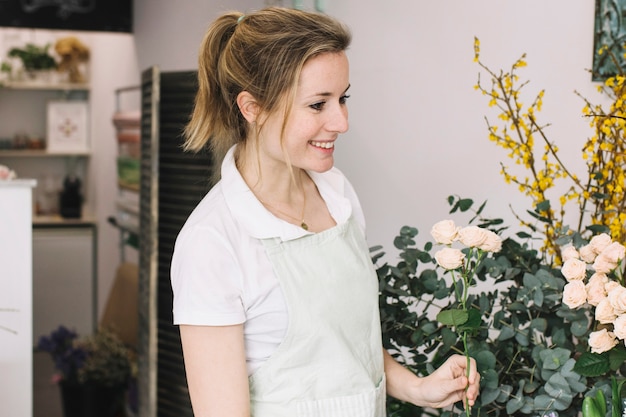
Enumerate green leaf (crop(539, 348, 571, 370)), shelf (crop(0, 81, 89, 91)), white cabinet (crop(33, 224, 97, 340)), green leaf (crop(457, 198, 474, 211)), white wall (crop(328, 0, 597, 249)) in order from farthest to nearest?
shelf (crop(0, 81, 89, 91)) < white cabinet (crop(33, 224, 97, 340)) < white wall (crop(328, 0, 597, 249)) < green leaf (crop(457, 198, 474, 211)) < green leaf (crop(539, 348, 571, 370))

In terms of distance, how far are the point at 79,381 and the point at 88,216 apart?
7.24 ft

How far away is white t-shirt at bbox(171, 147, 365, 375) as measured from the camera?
1411mm

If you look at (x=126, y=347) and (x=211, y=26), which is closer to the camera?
(x=211, y=26)

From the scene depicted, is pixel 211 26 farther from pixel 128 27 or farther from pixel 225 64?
pixel 128 27

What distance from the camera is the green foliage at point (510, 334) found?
5.35 ft

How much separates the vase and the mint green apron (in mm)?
3624

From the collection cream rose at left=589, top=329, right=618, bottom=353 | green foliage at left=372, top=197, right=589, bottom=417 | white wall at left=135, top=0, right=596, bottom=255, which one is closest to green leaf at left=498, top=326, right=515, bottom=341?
green foliage at left=372, top=197, right=589, bottom=417

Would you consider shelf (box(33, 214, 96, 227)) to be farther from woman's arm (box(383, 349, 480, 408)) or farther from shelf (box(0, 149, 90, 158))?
woman's arm (box(383, 349, 480, 408))

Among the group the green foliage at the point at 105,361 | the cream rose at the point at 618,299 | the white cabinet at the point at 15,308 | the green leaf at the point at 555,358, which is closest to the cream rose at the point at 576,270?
the cream rose at the point at 618,299

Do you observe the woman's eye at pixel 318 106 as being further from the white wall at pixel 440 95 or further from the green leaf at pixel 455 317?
the white wall at pixel 440 95

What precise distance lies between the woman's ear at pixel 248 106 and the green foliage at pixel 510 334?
0.47m

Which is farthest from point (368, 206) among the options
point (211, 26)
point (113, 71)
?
point (113, 71)

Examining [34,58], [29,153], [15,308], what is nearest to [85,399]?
[15,308]

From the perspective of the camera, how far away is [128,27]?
19.2 feet
